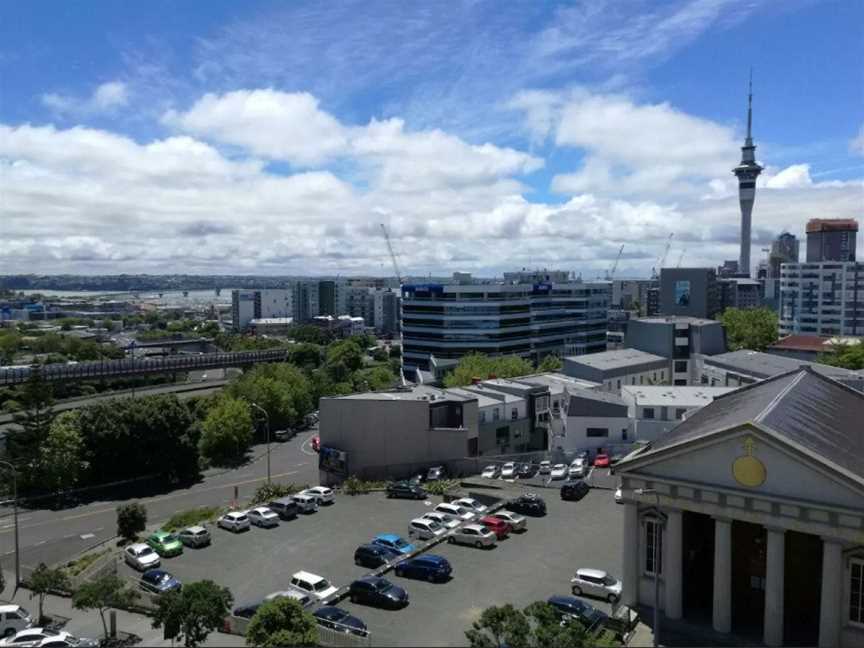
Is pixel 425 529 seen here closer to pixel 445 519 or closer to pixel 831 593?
pixel 445 519

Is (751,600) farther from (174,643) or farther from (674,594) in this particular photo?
(174,643)

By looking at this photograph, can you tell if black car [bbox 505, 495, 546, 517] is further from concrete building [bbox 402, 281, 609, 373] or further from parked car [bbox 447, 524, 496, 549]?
concrete building [bbox 402, 281, 609, 373]

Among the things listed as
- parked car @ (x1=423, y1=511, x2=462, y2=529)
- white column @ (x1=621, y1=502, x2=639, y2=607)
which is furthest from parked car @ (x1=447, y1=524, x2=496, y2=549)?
white column @ (x1=621, y1=502, x2=639, y2=607)

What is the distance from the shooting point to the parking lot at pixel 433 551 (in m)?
22.9

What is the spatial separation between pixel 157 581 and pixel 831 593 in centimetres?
2328

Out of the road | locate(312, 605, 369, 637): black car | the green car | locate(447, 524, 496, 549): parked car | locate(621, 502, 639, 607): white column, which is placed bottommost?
the road

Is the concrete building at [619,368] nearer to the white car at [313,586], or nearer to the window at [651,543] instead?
the window at [651,543]

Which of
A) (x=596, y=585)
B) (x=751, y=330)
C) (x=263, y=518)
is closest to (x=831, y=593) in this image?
(x=596, y=585)

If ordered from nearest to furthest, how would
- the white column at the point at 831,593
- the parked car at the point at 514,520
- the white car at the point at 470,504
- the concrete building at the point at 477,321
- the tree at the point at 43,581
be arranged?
the white column at the point at 831,593 < the tree at the point at 43,581 < the parked car at the point at 514,520 < the white car at the point at 470,504 < the concrete building at the point at 477,321

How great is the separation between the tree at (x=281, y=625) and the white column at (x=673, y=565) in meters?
11.6

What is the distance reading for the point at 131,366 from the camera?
9662 centimetres

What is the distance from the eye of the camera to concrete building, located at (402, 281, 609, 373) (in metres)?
103

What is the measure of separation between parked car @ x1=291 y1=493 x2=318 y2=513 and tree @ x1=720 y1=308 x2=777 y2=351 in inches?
3349

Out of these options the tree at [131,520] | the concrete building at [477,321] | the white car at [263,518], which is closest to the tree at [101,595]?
the white car at [263,518]
